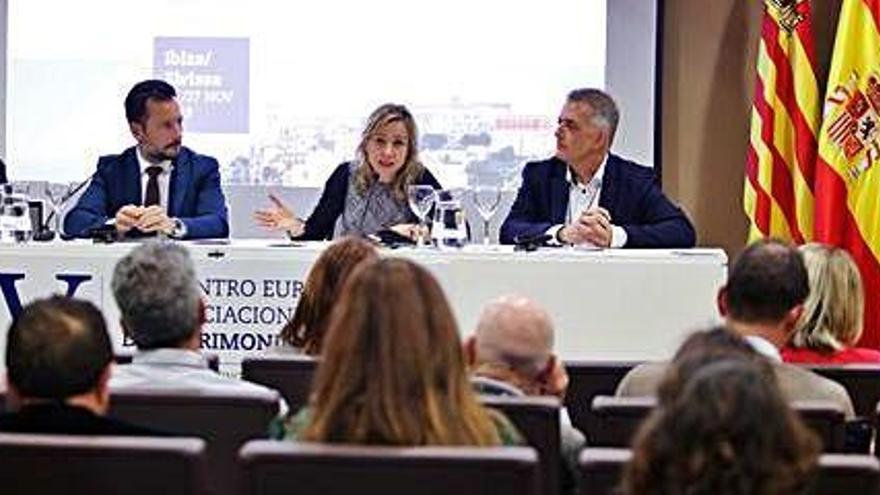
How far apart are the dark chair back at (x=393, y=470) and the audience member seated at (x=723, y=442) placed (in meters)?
0.39

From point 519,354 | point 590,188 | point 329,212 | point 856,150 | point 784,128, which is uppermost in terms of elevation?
point 784,128

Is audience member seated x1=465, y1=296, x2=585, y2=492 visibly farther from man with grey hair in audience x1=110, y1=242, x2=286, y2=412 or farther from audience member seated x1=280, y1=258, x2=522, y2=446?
audience member seated x1=280, y1=258, x2=522, y2=446

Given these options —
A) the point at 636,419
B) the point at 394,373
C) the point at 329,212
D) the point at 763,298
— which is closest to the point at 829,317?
the point at 763,298

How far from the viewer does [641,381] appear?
11.4 feet

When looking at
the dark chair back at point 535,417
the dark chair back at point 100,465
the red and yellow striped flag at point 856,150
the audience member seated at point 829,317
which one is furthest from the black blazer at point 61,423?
the red and yellow striped flag at point 856,150

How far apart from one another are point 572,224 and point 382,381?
10.6ft

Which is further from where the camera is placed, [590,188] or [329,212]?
[329,212]

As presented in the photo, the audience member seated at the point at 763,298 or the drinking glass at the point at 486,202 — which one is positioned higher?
the drinking glass at the point at 486,202

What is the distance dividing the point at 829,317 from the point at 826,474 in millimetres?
1752

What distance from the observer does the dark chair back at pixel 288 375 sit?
3611 millimetres

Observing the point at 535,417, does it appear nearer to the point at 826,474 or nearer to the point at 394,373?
the point at 394,373

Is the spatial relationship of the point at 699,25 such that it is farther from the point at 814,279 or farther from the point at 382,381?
the point at 382,381

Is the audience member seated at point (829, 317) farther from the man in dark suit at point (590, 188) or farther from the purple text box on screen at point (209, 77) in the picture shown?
the purple text box on screen at point (209, 77)

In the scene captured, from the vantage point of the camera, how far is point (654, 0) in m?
7.30
